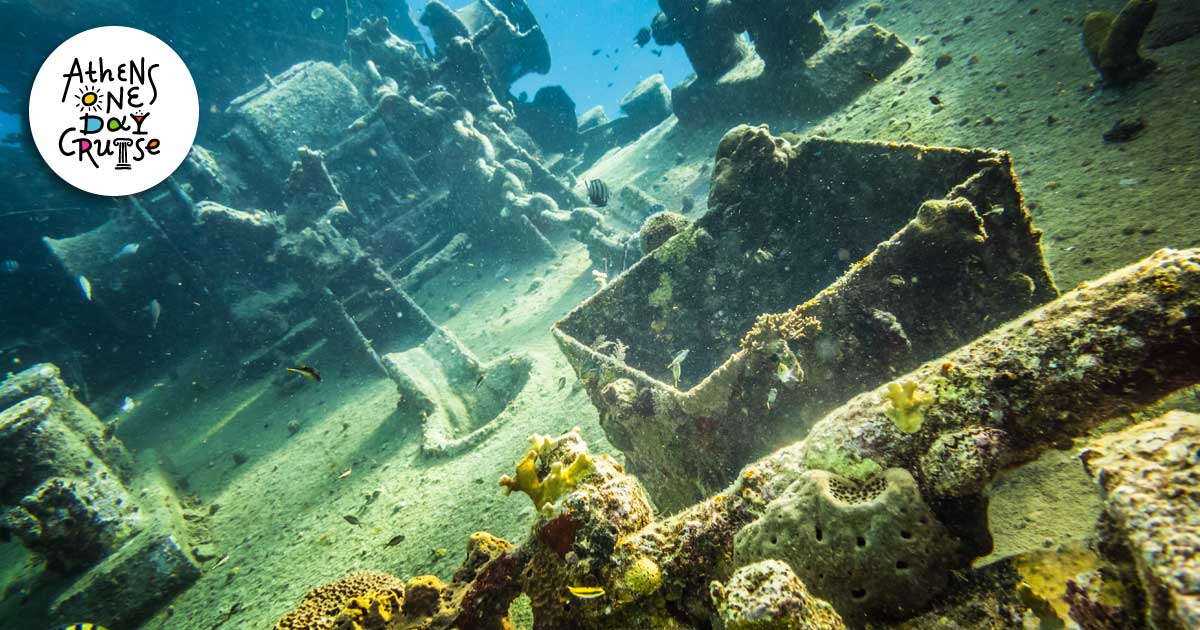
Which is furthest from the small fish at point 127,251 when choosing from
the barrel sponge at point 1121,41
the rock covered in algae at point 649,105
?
the barrel sponge at point 1121,41

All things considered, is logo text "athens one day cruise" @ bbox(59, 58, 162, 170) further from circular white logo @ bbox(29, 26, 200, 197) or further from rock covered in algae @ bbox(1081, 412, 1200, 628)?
rock covered in algae @ bbox(1081, 412, 1200, 628)

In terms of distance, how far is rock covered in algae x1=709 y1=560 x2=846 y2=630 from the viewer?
1746 mm

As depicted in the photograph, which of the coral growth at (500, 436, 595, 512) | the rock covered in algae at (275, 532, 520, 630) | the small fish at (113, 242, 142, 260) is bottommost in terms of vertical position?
the rock covered in algae at (275, 532, 520, 630)

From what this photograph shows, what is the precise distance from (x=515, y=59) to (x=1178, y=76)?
22.7m

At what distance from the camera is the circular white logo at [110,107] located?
794cm

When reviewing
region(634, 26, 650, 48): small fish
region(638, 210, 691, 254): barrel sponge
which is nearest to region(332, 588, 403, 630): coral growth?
region(638, 210, 691, 254): barrel sponge

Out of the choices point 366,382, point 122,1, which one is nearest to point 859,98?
point 366,382

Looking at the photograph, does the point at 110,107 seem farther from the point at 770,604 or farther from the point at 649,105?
the point at 649,105

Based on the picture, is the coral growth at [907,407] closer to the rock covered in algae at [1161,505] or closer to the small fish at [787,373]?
the rock covered in algae at [1161,505]

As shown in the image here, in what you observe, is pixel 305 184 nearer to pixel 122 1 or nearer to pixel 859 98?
pixel 859 98

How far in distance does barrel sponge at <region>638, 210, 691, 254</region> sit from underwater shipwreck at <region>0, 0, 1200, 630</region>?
5 cm

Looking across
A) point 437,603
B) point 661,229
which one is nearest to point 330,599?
point 437,603

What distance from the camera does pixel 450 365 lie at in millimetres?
9273

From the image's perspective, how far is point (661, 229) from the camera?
7.12 metres
